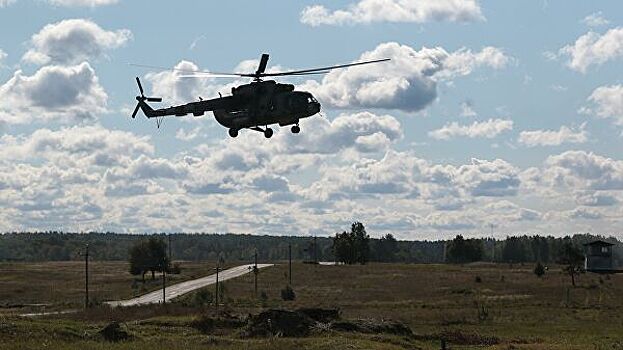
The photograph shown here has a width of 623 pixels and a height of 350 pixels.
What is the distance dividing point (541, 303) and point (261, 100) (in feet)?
165

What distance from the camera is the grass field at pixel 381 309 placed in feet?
160

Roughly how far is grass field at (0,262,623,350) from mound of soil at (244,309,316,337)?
1.22 meters

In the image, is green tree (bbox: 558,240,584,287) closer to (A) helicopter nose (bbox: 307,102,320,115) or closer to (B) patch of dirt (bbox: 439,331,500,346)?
(B) patch of dirt (bbox: 439,331,500,346)

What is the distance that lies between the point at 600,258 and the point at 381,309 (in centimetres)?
7256

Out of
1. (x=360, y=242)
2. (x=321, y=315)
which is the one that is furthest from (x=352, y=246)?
(x=321, y=315)

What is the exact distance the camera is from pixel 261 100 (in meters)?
47.6

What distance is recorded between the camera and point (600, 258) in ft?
484

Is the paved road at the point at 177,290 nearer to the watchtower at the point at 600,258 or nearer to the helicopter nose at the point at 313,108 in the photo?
the helicopter nose at the point at 313,108

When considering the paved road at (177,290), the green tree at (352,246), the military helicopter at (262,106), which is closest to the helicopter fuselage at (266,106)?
the military helicopter at (262,106)

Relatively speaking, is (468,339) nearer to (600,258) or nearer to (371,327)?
(371,327)

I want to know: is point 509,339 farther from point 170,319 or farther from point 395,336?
point 170,319

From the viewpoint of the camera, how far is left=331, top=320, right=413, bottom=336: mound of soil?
53969mm

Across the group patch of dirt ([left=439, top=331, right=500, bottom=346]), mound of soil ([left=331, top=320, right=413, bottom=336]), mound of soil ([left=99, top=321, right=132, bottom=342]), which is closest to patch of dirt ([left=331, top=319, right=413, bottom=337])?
mound of soil ([left=331, top=320, right=413, bottom=336])

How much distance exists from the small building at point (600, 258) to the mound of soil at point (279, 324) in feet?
339
